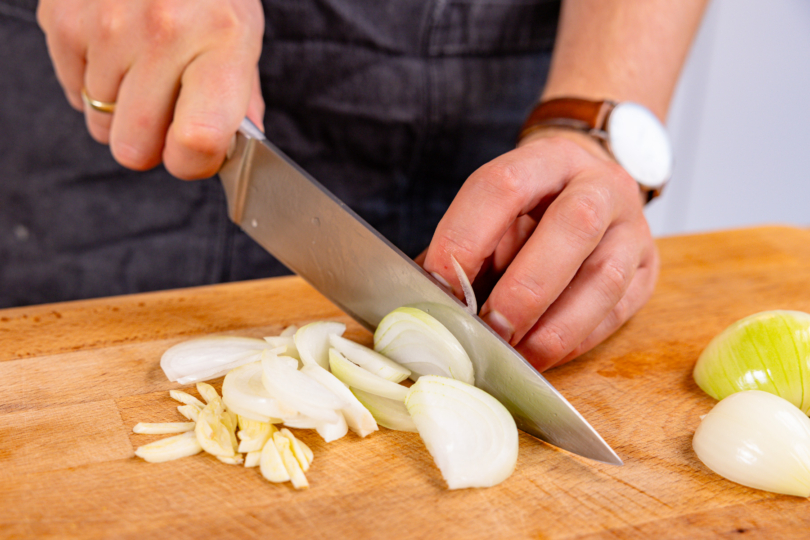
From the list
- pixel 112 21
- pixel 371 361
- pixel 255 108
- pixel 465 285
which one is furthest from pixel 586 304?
pixel 112 21

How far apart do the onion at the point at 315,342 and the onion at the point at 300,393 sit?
61 mm

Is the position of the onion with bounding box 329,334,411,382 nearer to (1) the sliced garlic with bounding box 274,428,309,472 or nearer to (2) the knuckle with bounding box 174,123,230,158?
(1) the sliced garlic with bounding box 274,428,309,472

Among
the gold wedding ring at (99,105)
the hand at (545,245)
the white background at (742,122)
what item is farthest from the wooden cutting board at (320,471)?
the white background at (742,122)

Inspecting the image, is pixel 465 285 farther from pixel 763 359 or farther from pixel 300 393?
pixel 763 359

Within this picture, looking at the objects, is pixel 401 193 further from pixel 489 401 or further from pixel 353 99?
pixel 489 401

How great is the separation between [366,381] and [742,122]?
10.3 feet

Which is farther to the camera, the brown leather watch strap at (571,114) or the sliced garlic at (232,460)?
the brown leather watch strap at (571,114)

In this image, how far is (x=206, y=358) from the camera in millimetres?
869

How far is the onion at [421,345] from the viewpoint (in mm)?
807

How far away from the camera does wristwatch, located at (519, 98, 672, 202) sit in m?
1.14

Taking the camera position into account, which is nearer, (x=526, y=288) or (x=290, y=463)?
(x=290, y=463)

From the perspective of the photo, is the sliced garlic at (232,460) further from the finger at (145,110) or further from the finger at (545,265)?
the finger at (145,110)

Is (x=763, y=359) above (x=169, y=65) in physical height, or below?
below

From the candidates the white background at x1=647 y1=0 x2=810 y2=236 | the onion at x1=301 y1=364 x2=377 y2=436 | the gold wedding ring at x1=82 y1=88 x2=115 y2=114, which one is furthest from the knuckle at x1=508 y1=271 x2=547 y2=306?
the white background at x1=647 y1=0 x2=810 y2=236
